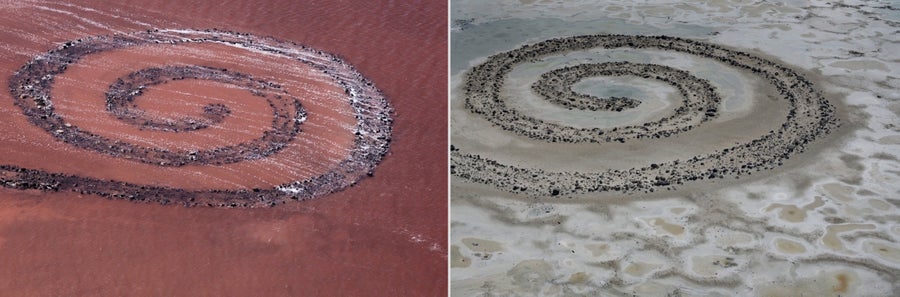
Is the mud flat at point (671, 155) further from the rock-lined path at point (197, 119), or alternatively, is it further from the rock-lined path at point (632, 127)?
the rock-lined path at point (197, 119)

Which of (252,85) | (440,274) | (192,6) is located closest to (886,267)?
(440,274)

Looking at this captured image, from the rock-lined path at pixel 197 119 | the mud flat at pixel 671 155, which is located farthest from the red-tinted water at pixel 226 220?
the mud flat at pixel 671 155

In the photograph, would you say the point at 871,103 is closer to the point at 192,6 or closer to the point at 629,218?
the point at 629,218

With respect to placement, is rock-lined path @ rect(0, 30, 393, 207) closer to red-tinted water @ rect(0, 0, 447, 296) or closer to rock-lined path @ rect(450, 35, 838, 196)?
red-tinted water @ rect(0, 0, 447, 296)

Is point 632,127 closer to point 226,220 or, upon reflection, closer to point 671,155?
point 671,155

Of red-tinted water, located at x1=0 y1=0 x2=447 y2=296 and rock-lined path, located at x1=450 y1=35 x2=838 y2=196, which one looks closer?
red-tinted water, located at x1=0 y1=0 x2=447 y2=296

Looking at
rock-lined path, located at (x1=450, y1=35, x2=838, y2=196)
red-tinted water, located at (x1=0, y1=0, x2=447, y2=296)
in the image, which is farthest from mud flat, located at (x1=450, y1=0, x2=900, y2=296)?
red-tinted water, located at (x1=0, y1=0, x2=447, y2=296)
